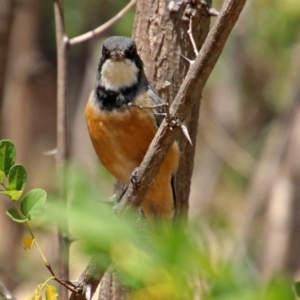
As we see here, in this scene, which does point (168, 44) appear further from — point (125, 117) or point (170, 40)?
point (125, 117)

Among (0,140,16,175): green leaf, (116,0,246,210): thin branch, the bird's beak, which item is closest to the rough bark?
the bird's beak

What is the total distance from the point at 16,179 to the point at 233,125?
558 cm

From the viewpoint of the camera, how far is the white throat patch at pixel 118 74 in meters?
3.24

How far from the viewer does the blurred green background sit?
5.65 metres

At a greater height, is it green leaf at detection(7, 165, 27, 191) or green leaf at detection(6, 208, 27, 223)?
green leaf at detection(7, 165, 27, 191)

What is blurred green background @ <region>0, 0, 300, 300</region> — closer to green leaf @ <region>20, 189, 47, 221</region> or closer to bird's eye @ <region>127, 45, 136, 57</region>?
bird's eye @ <region>127, 45, 136, 57</region>

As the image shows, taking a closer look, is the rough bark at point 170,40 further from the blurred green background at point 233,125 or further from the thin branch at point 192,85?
the blurred green background at point 233,125

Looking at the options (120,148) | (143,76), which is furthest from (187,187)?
(143,76)

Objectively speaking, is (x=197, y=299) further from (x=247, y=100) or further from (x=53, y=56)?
(x=53, y=56)

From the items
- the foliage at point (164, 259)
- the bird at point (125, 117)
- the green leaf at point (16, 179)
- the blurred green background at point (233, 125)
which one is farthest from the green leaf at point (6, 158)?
the blurred green background at point (233, 125)

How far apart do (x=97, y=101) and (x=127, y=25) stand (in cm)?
268

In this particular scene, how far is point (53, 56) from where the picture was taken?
968cm

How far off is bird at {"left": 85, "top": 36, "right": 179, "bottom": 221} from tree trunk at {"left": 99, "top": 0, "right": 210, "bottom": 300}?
63mm

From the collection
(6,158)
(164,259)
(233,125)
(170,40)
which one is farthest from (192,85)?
(233,125)
